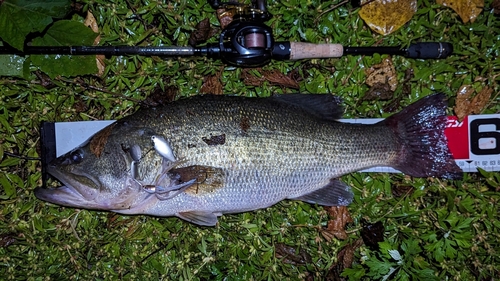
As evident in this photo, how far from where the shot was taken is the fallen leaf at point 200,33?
9.35ft

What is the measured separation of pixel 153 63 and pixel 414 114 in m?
1.95

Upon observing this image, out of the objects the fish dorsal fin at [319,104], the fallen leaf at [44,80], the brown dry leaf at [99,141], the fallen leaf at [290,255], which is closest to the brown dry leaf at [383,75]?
the fish dorsal fin at [319,104]

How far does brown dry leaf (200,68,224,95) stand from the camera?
2900 mm

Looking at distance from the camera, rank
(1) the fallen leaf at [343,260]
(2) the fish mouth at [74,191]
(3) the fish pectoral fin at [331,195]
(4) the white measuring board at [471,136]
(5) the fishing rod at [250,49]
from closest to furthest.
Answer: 1. (2) the fish mouth at [74,191]
2. (5) the fishing rod at [250,49]
3. (3) the fish pectoral fin at [331,195]
4. (4) the white measuring board at [471,136]
5. (1) the fallen leaf at [343,260]

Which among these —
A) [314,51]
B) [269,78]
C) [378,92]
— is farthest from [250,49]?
[378,92]

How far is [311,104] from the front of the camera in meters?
2.74

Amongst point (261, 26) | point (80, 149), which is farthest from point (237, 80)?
point (80, 149)

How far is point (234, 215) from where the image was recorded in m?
2.95

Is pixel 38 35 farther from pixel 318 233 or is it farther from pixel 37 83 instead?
pixel 318 233

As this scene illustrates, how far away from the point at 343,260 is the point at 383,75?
1.44 m

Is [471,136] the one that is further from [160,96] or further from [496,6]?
[160,96]

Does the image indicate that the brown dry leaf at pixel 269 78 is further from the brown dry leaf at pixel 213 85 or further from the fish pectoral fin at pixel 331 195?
the fish pectoral fin at pixel 331 195

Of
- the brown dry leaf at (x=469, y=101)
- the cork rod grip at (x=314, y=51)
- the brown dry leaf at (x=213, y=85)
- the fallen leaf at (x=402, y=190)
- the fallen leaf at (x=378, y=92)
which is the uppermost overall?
the cork rod grip at (x=314, y=51)

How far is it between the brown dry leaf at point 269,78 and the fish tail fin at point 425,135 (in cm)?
75
